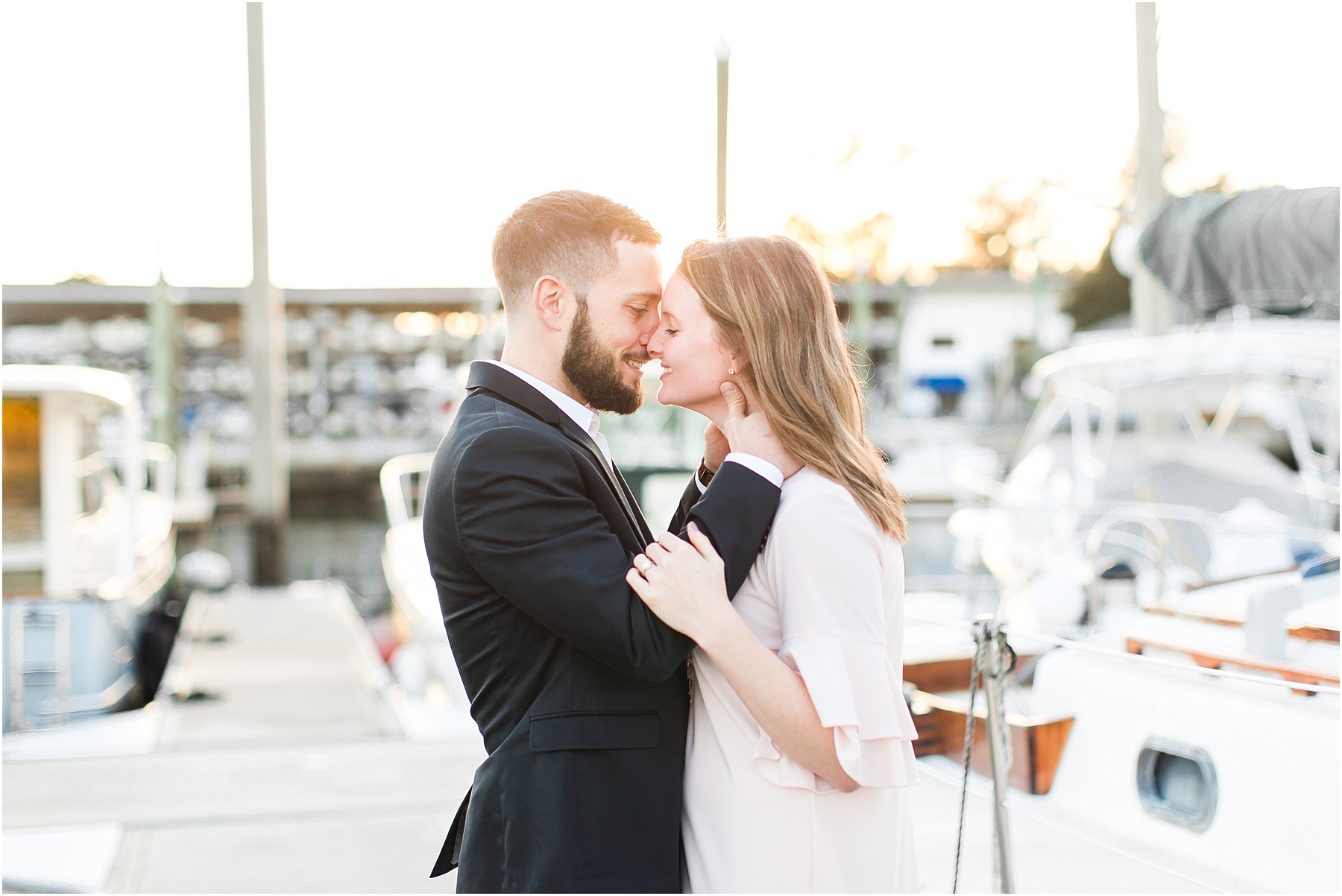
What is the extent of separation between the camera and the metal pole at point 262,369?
15.4 meters

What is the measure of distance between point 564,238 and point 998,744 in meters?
1.76

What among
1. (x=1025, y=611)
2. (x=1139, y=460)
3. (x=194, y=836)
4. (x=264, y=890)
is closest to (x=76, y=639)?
(x=194, y=836)

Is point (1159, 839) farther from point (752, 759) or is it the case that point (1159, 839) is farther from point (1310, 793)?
point (752, 759)

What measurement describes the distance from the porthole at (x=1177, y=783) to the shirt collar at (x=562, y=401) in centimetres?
244

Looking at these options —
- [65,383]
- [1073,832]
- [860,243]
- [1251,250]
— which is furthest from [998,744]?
[860,243]

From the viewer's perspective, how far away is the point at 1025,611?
591 cm

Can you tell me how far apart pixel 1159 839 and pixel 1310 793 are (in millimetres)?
570

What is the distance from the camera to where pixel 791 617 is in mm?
1723

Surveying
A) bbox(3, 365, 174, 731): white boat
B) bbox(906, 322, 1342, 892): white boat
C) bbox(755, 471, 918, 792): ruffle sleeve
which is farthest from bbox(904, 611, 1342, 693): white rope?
bbox(3, 365, 174, 731): white boat

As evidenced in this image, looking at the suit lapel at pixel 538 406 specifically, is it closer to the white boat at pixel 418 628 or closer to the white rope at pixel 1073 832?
the white rope at pixel 1073 832

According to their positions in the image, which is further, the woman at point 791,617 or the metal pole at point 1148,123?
the metal pole at point 1148,123

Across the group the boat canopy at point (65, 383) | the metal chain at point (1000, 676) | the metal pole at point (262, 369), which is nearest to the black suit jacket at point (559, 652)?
the metal chain at point (1000, 676)

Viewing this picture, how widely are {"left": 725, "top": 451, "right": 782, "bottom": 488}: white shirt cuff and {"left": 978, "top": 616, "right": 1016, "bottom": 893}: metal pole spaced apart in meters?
1.19

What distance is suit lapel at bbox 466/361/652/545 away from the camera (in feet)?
6.24
